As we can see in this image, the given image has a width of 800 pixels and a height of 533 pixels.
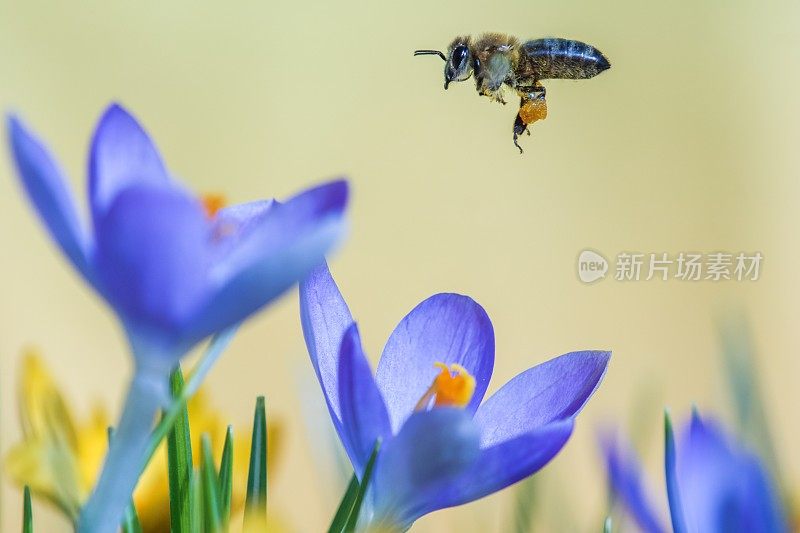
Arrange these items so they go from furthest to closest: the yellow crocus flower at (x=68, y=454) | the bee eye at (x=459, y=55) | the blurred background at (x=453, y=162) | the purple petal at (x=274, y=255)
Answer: the blurred background at (x=453, y=162) < the bee eye at (x=459, y=55) < the yellow crocus flower at (x=68, y=454) < the purple petal at (x=274, y=255)

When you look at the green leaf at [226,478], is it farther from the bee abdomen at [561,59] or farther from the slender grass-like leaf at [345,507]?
the bee abdomen at [561,59]

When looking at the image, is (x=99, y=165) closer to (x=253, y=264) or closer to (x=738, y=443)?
(x=253, y=264)

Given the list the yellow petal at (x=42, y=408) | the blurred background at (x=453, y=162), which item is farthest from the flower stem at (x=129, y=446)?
the blurred background at (x=453, y=162)

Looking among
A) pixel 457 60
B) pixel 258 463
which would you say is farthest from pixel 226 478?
pixel 457 60

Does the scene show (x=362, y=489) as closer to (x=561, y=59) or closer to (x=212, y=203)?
(x=212, y=203)

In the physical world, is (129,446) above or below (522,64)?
below
